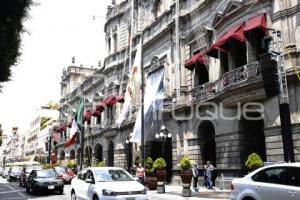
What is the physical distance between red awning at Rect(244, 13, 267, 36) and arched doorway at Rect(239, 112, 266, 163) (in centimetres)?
474

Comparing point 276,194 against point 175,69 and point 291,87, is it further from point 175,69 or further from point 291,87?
point 175,69

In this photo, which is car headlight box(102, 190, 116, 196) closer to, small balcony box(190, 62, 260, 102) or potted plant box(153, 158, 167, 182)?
small balcony box(190, 62, 260, 102)

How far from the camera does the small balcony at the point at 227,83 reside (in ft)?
68.9

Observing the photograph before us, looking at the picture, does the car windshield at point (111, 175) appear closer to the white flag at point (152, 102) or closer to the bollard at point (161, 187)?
the bollard at point (161, 187)

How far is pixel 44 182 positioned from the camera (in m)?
23.2

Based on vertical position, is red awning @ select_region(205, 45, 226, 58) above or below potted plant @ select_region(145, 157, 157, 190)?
above

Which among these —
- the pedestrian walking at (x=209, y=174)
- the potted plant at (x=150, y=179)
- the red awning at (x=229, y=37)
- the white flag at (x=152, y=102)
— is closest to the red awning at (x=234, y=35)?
the red awning at (x=229, y=37)

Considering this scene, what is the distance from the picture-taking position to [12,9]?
10.9m

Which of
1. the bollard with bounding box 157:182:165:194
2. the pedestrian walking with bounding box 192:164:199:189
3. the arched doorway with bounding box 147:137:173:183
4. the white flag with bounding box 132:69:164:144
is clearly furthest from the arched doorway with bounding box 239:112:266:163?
the arched doorway with bounding box 147:137:173:183

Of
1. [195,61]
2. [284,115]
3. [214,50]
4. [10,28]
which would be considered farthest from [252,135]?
[10,28]

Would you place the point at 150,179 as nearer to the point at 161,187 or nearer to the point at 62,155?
the point at 161,187

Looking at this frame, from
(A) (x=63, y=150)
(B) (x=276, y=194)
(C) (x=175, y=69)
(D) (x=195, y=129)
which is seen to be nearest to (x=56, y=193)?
(D) (x=195, y=129)

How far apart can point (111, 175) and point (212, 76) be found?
13.1 meters

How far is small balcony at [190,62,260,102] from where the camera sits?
21.0m
